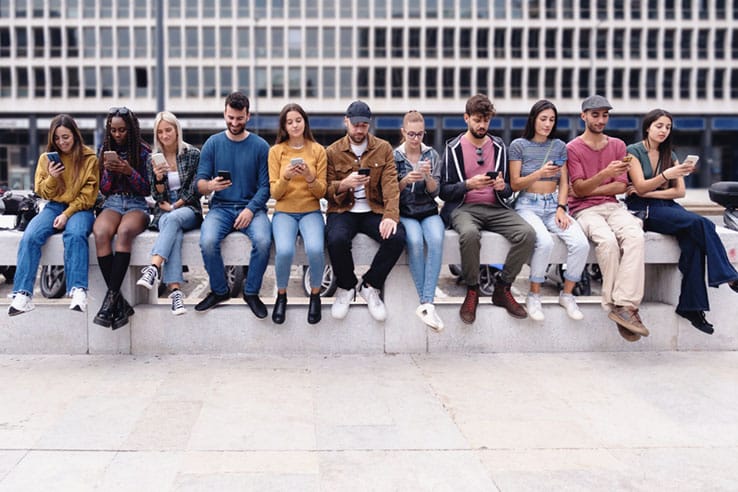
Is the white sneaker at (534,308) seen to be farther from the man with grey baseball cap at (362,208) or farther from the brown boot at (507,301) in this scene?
the man with grey baseball cap at (362,208)

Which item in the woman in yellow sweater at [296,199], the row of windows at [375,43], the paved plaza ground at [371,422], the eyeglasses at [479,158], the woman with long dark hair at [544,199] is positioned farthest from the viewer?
the row of windows at [375,43]

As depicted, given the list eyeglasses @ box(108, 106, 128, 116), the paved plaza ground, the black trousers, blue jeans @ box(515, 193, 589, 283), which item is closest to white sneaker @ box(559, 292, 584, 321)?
blue jeans @ box(515, 193, 589, 283)

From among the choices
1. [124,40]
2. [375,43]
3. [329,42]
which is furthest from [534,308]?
[124,40]

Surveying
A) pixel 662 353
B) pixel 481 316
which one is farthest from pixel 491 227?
pixel 662 353

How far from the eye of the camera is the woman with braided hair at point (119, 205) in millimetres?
5520

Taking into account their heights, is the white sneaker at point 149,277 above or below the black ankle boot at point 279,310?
above

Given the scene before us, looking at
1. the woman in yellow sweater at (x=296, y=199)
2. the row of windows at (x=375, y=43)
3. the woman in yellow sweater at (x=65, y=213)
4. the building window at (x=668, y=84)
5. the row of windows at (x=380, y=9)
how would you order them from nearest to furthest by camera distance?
the woman in yellow sweater at (x=65, y=213) < the woman in yellow sweater at (x=296, y=199) < the row of windows at (x=380, y=9) < the row of windows at (x=375, y=43) < the building window at (x=668, y=84)

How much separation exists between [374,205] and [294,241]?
72cm

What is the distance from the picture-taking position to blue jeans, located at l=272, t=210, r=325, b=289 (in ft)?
18.3

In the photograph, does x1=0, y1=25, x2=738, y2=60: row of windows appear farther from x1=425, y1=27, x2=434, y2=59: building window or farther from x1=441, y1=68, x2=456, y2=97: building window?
x1=441, y1=68, x2=456, y2=97: building window

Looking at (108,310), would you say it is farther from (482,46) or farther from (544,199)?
(482,46)

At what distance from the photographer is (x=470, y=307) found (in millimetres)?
5797

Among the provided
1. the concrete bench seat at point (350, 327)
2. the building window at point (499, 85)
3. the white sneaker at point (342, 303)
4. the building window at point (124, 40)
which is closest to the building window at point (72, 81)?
the building window at point (124, 40)

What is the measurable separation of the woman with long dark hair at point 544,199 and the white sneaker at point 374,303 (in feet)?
3.82
